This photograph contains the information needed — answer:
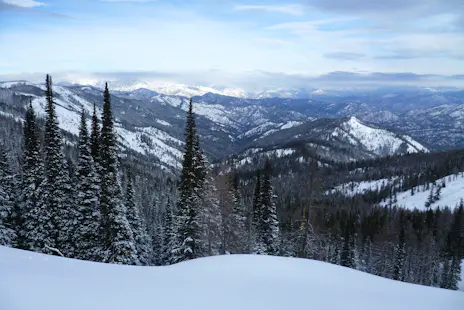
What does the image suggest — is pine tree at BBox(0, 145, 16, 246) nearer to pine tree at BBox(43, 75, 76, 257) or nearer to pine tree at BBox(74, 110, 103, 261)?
pine tree at BBox(43, 75, 76, 257)

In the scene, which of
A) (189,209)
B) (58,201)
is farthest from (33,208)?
(189,209)

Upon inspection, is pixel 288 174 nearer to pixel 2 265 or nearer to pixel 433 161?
pixel 433 161

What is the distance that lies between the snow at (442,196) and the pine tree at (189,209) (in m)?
127

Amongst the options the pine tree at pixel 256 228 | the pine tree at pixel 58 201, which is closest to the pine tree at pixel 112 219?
the pine tree at pixel 58 201

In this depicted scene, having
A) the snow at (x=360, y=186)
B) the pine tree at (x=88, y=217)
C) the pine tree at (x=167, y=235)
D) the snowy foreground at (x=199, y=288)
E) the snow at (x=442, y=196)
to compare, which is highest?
the snowy foreground at (x=199, y=288)

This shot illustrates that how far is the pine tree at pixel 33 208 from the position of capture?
1948 centimetres

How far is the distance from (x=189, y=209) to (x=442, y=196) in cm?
14690

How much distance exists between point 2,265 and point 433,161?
746 ft

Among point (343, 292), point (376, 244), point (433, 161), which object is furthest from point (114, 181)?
point (433, 161)

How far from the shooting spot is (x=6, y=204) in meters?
Result: 20.4

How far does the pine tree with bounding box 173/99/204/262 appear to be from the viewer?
21.5 meters

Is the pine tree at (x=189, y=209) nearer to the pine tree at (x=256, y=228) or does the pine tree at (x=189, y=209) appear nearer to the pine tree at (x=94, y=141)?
the pine tree at (x=94, y=141)

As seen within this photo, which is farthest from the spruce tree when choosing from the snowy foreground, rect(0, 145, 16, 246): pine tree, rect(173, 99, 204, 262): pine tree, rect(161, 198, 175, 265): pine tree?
rect(0, 145, 16, 246): pine tree

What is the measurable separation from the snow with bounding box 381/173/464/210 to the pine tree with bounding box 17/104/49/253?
13612 cm
